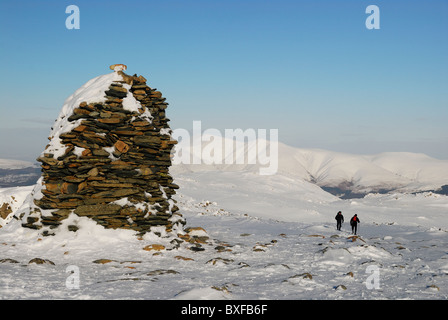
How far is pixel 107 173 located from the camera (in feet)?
61.1

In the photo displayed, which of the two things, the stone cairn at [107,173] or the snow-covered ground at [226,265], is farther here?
the stone cairn at [107,173]

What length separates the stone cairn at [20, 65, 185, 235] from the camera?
1822cm

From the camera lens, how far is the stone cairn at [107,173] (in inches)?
717

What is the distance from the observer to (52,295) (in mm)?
9867

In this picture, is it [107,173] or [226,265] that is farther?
[107,173]

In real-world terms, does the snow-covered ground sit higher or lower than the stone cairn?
lower

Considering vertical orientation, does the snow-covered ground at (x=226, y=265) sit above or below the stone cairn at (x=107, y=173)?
below

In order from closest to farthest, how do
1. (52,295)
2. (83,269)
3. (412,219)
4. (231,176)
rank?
1. (52,295)
2. (83,269)
3. (412,219)
4. (231,176)

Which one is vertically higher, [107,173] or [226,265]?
[107,173]

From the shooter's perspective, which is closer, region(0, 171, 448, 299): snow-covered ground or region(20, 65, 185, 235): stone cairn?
region(0, 171, 448, 299): snow-covered ground
